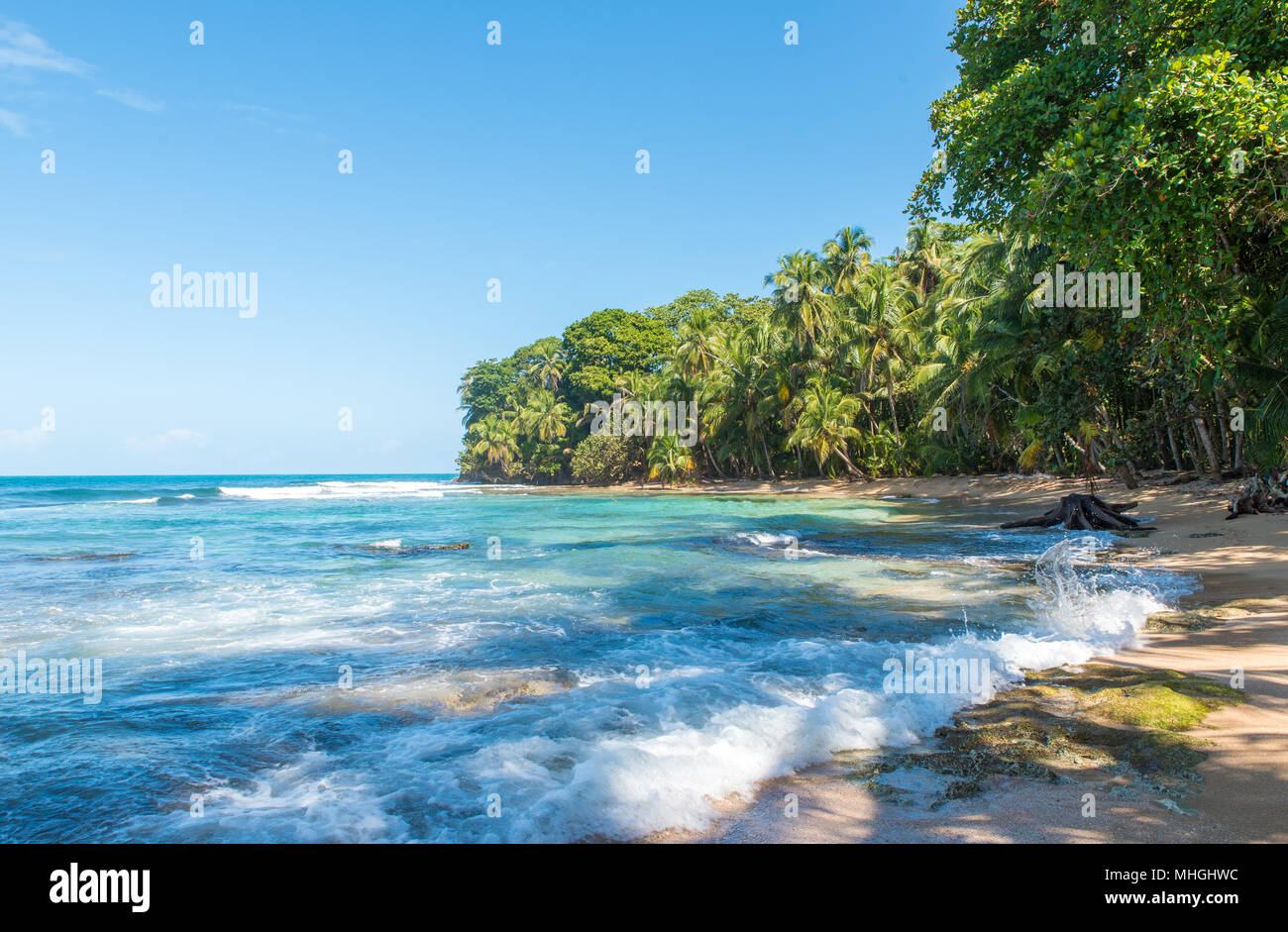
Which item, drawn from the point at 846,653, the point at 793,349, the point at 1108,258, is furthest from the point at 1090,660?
the point at 793,349

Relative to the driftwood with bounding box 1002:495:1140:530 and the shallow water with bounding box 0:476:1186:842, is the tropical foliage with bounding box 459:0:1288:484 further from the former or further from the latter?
the shallow water with bounding box 0:476:1186:842

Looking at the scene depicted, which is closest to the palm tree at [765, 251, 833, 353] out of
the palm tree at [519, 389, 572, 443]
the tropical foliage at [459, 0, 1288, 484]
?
the tropical foliage at [459, 0, 1288, 484]

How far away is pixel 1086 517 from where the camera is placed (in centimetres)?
1755

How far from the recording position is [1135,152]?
910 cm

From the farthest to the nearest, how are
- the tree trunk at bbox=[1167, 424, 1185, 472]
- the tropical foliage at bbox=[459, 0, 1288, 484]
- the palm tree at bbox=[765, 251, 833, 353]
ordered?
the palm tree at bbox=[765, 251, 833, 353], the tree trunk at bbox=[1167, 424, 1185, 472], the tropical foliage at bbox=[459, 0, 1288, 484]

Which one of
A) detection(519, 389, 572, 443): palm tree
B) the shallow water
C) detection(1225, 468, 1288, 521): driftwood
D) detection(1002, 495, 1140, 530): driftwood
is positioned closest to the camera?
the shallow water

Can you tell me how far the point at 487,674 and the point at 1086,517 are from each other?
16.7 m

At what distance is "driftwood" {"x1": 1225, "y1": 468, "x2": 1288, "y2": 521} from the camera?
1440cm

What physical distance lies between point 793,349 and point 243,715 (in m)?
40.0

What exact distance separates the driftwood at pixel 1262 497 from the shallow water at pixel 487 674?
154 inches

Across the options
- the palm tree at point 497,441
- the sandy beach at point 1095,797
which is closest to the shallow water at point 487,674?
the sandy beach at point 1095,797

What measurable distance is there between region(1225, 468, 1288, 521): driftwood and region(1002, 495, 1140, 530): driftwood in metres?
2.02

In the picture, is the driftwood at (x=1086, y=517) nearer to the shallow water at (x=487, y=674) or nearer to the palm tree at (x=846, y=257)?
the shallow water at (x=487, y=674)

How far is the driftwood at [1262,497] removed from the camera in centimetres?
1440
